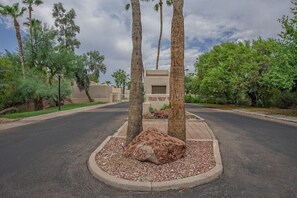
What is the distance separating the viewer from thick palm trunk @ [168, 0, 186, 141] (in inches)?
274

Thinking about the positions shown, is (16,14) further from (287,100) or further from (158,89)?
(287,100)

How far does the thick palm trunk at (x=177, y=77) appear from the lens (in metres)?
6.97

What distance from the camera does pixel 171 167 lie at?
18.5 feet

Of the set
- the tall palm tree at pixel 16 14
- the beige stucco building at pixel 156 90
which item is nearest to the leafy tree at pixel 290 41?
the beige stucco building at pixel 156 90

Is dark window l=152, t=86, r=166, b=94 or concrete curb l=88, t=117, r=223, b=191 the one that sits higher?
dark window l=152, t=86, r=166, b=94

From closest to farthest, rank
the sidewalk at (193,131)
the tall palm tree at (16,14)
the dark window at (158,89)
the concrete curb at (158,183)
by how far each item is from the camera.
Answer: the concrete curb at (158,183)
the sidewalk at (193,131)
the dark window at (158,89)
the tall palm tree at (16,14)

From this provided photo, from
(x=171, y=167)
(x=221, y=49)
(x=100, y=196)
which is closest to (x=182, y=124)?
(x=171, y=167)

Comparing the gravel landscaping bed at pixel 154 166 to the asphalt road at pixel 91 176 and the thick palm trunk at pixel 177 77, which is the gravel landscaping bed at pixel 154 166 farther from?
the thick palm trunk at pixel 177 77

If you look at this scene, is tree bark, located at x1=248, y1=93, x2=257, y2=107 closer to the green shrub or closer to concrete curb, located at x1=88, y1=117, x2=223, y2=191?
the green shrub

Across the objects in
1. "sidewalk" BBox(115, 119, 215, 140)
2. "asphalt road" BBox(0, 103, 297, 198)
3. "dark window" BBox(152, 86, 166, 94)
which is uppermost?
"dark window" BBox(152, 86, 166, 94)

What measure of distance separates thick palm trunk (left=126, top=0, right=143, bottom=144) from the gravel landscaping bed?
754mm

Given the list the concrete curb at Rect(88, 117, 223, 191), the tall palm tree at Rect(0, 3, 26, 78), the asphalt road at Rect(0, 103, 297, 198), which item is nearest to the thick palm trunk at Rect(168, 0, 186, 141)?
the asphalt road at Rect(0, 103, 297, 198)

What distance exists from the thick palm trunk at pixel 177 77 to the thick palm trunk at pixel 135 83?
910 millimetres

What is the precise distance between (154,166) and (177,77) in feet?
8.26
